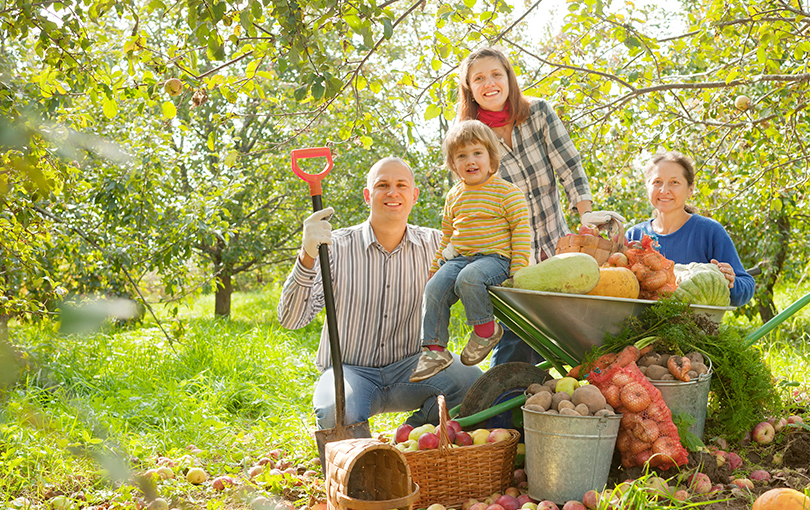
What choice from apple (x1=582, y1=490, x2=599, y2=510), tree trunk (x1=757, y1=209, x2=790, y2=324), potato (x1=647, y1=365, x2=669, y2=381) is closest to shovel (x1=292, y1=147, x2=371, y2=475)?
apple (x1=582, y1=490, x2=599, y2=510)

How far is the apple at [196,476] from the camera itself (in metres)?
2.92

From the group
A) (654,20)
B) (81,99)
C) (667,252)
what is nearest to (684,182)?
(667,252)

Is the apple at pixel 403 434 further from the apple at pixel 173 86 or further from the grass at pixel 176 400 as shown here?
the apple at pixel 173 86

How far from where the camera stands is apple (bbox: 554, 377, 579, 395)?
90.9 inches

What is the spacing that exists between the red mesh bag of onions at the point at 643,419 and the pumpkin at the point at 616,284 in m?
0.27

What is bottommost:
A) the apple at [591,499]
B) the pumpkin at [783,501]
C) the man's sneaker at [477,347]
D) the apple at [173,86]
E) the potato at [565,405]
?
the apple at [591,499]

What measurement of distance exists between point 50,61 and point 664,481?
8.90 feet

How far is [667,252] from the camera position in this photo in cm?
313

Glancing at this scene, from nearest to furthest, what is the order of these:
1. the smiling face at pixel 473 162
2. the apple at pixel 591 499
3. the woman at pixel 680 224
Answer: the apple at pixel 591 499 < the smiling face at pixel 473 162 < the woman at pixel 680 224

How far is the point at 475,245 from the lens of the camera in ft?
8.34

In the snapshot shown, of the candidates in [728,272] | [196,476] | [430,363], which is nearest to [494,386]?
[430,363]

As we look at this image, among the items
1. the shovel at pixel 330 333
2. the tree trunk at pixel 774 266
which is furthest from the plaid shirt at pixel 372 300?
the tree trunk at pixel 774 266

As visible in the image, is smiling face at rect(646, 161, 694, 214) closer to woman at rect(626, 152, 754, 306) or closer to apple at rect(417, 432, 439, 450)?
woman at rect(626, 152, 754, 306)

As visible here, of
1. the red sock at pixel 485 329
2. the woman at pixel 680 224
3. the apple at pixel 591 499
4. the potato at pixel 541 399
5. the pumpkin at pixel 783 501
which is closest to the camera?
the pumpkin at pixel 783 501
